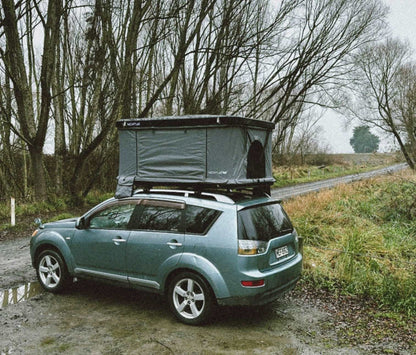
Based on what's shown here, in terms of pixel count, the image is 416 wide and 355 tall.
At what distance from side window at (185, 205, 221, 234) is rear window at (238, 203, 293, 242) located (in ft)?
1.15

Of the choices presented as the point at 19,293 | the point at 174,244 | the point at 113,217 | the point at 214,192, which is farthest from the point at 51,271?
the point at 214,192

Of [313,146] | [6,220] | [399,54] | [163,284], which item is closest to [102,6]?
[6,220]

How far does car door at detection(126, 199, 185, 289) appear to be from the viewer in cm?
488

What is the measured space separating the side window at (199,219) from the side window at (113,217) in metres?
0.96

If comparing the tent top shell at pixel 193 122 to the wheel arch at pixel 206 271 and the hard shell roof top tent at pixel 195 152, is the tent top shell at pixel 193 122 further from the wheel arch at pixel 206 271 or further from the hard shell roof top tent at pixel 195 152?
the wheel arch at pixel 206 271

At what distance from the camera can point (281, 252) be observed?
498 centimetres

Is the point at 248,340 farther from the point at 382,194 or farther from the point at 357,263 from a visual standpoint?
the point at 382,194

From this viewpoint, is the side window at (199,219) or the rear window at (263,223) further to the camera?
the side window at (199,219)

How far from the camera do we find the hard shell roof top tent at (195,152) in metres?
5.10

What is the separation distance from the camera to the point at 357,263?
6.89m

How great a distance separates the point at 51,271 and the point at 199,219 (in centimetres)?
271

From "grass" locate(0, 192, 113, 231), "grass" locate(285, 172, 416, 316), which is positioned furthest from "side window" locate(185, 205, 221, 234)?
"grass" locate(0, 192, 113, 231)

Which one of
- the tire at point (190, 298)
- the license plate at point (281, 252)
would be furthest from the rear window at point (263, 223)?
the tire at point (190, 298)

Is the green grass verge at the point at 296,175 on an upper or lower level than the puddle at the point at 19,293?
upper
